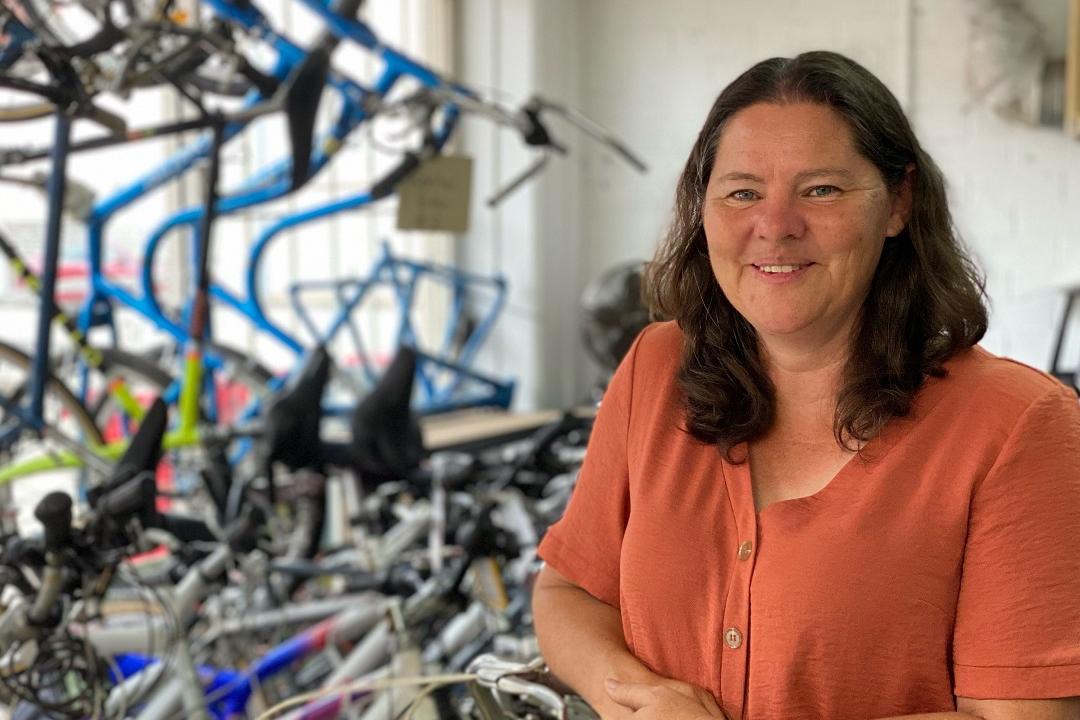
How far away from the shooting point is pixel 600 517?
110cm

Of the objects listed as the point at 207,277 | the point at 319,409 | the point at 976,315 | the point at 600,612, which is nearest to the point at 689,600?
the point at 600,612

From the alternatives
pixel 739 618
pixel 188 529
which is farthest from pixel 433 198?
pixel 739 618

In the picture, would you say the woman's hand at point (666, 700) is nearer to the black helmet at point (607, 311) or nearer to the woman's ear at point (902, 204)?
the woman's ear at point (902, 204)

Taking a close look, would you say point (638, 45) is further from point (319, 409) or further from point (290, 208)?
point (319, 409)

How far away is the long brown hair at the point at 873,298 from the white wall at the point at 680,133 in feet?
9.80

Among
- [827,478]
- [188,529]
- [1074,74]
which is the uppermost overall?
[1074,74]

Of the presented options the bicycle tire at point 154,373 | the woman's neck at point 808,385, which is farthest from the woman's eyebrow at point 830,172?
the bicycle tire at point 154,373

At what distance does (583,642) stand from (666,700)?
137 millimetres

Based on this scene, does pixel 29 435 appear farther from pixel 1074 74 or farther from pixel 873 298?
pixel 1074 74

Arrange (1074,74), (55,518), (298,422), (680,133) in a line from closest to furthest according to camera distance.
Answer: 1. (55,518)
2. (298,422)
3. (1074,74)
4. (680,133)

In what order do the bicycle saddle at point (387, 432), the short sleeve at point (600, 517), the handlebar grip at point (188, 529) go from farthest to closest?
the bicycle saddle at point (387, 432), the handlebar grip at point (188, 529), the short sleeve at point (600, 517)

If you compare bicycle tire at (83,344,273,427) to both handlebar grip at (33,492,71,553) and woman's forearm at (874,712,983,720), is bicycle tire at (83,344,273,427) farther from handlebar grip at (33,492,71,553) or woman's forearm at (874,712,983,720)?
woman's forearm at (874,712,983,720)

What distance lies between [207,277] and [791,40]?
Answer: 267 cm

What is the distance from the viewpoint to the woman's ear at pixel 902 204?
3.25 ft
